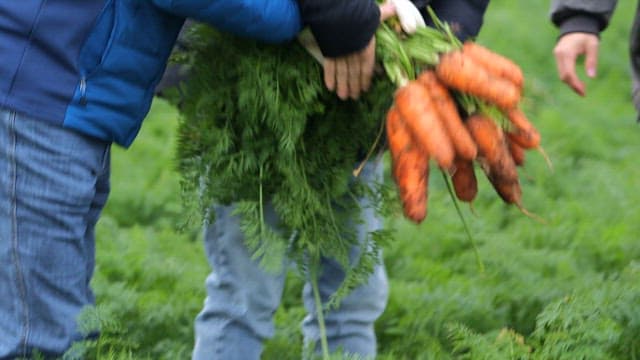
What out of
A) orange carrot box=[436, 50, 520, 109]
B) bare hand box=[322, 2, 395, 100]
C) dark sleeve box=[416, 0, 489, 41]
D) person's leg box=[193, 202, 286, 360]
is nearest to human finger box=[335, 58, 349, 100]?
bare hand box=[322, 2, 395, 100]

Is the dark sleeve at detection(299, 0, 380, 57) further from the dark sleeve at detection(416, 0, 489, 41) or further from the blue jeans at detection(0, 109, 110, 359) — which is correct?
the blue jeans at detection(0, 109, 110, 359)

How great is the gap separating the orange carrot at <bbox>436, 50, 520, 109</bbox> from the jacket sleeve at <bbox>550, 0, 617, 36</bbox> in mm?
1030

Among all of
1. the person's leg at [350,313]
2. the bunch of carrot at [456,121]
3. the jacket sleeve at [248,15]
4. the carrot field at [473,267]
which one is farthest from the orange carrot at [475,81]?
the person's leg at [350,313]

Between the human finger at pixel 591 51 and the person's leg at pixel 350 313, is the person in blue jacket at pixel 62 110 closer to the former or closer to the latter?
the person's leg at pixel 350 313

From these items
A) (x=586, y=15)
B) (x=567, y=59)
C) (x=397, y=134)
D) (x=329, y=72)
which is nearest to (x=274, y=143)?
(x=329, y=72)

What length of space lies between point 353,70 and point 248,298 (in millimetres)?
841

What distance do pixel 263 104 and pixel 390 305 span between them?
156cm

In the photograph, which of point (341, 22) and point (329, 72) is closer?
point (341, 22)

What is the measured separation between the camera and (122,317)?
420 centimetres

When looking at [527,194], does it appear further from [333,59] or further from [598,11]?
[333,59]

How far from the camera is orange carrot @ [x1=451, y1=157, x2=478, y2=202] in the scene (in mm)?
3078

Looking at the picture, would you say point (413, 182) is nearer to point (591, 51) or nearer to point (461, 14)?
point (461, 14)

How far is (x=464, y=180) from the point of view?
311 centimetres

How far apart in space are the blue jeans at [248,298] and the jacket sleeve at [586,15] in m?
0.85
